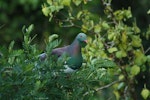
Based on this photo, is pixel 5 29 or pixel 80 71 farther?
pixel 5 29

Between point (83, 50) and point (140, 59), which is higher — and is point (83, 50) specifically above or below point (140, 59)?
above

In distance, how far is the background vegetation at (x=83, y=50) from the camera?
3180 mm

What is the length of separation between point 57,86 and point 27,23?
5444 millimetres

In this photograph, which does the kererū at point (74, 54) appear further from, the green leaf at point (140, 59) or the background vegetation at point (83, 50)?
the green leaf at point (140, 59)

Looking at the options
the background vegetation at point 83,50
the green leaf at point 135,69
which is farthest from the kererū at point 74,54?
the green leaf at point 135,69

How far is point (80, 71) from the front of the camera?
349 centimetres

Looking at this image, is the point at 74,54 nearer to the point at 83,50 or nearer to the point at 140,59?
the point at 83,50

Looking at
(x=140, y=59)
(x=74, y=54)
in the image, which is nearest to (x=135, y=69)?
(x=140, y=59)

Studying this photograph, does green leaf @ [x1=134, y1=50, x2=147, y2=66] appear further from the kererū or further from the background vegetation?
the kererū

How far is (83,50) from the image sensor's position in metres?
5.17

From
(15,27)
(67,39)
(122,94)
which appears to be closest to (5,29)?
(15,27)

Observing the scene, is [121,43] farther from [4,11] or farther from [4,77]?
[4,11]

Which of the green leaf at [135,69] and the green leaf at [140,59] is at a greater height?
the green leaf at [140,59]

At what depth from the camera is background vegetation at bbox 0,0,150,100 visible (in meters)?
3.18
